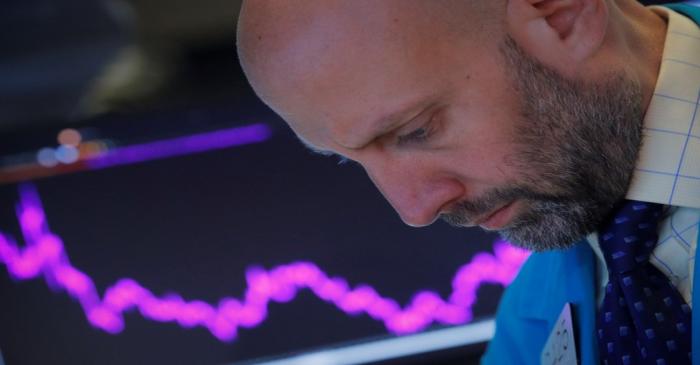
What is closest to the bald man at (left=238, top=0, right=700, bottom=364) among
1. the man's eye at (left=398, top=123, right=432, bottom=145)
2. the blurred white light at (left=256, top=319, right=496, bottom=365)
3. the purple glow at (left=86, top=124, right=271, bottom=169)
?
the man's eye at (left=398, top=123, right=432, bottom=145)

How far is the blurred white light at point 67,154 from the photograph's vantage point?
6.01 feet

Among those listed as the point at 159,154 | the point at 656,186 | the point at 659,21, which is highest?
the point at 659,21

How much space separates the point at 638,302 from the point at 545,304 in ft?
0.73

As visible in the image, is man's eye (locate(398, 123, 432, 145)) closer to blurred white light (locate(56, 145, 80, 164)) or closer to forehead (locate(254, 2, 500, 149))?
forehead (locate(254, 2, 500, 149))

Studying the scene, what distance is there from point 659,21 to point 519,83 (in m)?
0.23

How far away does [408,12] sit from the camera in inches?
33.8

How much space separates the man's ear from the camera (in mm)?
884

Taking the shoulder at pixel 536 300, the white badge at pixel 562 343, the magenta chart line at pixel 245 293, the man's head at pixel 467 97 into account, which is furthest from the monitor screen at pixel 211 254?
the man's head at pixel 467 97

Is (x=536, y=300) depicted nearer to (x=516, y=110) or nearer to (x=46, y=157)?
(x=516, y=110)

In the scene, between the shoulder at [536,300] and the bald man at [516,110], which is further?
the shoulder at [536,300]

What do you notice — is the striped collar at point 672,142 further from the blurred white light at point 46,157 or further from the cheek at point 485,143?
the blurred white light at point 46,157

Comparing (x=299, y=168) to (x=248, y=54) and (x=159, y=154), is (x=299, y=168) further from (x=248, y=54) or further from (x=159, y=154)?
(x=248, y=54)

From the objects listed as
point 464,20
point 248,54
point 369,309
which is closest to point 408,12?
point 464,20

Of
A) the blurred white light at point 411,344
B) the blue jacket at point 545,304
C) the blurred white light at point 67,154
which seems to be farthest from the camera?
the blurred white light at point 411,344
